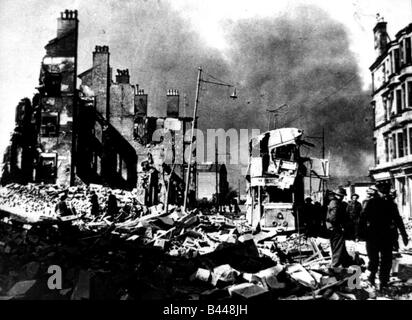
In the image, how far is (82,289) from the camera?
633 cm

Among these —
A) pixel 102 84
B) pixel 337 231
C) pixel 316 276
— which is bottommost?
pixel 316 276

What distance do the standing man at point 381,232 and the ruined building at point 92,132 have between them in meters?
15.4

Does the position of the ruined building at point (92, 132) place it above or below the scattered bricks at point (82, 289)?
above

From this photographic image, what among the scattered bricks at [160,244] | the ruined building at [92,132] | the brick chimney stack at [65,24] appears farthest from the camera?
the ruined building at [92,132]

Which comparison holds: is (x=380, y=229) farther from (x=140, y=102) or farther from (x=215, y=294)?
(x=140, y=102)

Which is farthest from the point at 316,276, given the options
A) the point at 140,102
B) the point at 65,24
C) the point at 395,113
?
the point at 140,102

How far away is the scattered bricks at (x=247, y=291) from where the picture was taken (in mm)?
6246

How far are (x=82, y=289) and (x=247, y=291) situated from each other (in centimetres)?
293

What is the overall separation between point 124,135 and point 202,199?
12.4 m

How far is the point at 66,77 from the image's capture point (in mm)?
29969

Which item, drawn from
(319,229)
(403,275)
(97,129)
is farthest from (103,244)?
(97,129)

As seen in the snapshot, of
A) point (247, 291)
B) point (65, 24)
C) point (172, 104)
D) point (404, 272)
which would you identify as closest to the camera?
point (247, 291)

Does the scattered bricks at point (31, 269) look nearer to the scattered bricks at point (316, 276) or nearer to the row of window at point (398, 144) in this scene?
the scattered bricks at point (316, 276)

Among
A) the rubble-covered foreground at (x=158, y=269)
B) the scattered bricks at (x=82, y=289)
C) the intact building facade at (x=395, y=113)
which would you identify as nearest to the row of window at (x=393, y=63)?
the intact building facade at (x=395, y=113)
